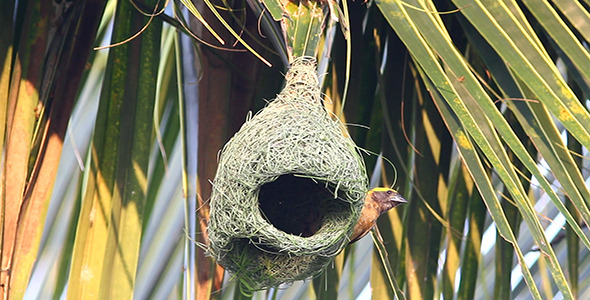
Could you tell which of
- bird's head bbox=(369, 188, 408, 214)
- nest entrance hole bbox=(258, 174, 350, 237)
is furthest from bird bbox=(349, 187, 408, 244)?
nest entrance hole bbox=(258, 174, 350, 237)

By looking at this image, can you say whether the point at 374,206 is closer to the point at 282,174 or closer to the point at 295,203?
the point at 295,203

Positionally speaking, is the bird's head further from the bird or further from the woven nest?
the woven nest

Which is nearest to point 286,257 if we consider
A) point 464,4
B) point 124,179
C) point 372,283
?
point 372,283

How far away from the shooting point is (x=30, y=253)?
2.11 meters

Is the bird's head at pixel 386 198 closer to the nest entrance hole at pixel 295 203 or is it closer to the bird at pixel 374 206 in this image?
the bird at pixel 374 206

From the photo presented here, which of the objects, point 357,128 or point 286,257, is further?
point 357,128

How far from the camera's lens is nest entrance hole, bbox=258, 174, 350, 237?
230 cm

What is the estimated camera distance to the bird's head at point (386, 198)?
2327mm

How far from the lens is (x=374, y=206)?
231 cm

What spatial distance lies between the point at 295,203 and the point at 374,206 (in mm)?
248

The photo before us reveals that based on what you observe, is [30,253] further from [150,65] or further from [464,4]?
[464,4]

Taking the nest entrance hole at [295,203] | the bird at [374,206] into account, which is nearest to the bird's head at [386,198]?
the bird at [374,206]

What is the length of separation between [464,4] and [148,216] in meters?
1.00

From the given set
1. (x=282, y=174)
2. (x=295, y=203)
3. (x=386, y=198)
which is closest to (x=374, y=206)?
(x=386, y=198)
